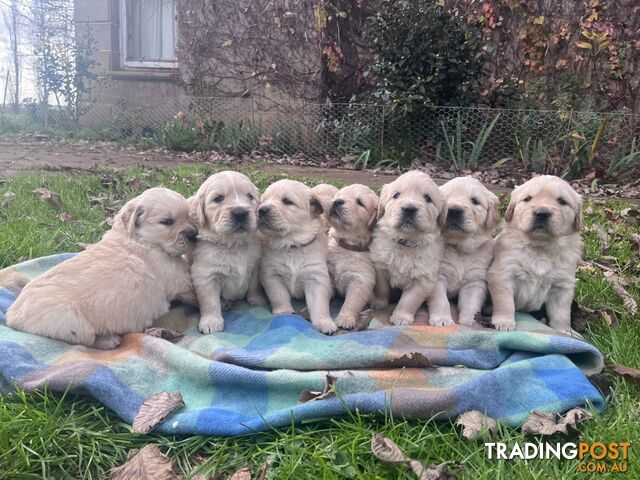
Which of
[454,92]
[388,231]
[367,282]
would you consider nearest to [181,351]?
[367,282]

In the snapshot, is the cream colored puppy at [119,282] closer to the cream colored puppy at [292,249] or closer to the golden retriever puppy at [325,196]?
the cream colored puppy at [292,249]

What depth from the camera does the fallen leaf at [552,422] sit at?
7.05ft

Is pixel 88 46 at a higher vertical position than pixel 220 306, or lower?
higher

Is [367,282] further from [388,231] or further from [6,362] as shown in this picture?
[6,362]

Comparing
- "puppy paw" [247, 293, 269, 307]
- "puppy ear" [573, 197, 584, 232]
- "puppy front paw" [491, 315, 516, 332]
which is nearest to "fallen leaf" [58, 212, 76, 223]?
"puppy paw" [247, 293, 269, 307]

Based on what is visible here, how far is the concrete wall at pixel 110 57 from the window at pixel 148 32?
0.19 meters

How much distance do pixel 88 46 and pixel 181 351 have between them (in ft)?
39.1

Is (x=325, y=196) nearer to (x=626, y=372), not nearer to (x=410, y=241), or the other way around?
(x=410, y=241)

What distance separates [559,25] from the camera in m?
8.52

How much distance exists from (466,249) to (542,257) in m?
0.47

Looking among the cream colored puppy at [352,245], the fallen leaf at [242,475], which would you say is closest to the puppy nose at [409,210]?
the cream colored puppy at [352,245]

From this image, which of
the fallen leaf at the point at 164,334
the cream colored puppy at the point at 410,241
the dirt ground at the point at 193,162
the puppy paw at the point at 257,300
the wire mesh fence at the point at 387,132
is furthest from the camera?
the wire mesh fence at the point at 387,132

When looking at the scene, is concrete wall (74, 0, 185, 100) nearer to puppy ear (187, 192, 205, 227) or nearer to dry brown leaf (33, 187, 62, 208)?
dry brown leaf (33, 187, 62, 208)

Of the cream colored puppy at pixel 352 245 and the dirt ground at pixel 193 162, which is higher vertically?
the dirt ground at pixel 193 162
